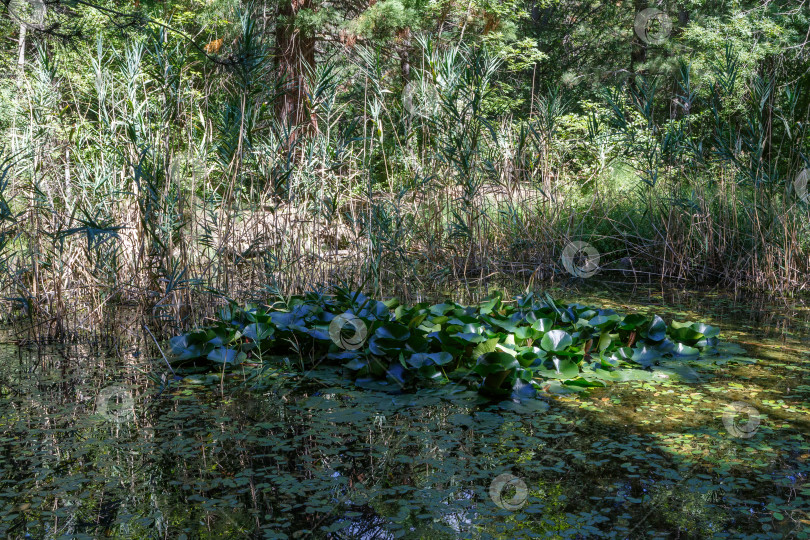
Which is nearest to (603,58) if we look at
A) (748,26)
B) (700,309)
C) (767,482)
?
(748,26)

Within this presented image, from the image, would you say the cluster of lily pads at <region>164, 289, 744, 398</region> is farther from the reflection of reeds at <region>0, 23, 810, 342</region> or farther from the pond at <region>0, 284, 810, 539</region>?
the reflection of reeds at <region>0, 23, 810, 342</region>

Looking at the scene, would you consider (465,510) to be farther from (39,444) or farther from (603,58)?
→ (603,58)

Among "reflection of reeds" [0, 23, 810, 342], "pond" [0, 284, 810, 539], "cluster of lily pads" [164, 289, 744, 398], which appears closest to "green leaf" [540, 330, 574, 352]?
"cluster of lily pads" [164, 289, 744, 398]

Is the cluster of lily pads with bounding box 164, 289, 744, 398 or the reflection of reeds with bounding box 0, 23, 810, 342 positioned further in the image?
the reflection of reeds with bounding box 0, 23, 810, 342

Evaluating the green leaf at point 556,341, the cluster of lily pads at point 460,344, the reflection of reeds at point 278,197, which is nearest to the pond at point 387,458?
the cluster of lily pads at point 460,344

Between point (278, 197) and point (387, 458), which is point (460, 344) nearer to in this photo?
point (387, 458)

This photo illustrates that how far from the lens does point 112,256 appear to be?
452 centimetres

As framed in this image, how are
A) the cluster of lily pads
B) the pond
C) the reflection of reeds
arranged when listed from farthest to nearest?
1. the reflection of reeds
2. the cluster of lily pads
3. the pond

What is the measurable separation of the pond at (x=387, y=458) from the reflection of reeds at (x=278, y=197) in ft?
3.08

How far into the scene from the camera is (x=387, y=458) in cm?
259

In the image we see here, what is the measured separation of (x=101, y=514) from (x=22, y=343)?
9.14 feet

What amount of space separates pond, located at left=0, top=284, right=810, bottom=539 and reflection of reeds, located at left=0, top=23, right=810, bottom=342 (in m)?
0.94

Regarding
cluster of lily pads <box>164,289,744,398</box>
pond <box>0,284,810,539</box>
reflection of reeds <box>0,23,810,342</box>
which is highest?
reflection of reeds <box>0,23,810,342</box>

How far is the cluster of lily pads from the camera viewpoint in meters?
3.48
